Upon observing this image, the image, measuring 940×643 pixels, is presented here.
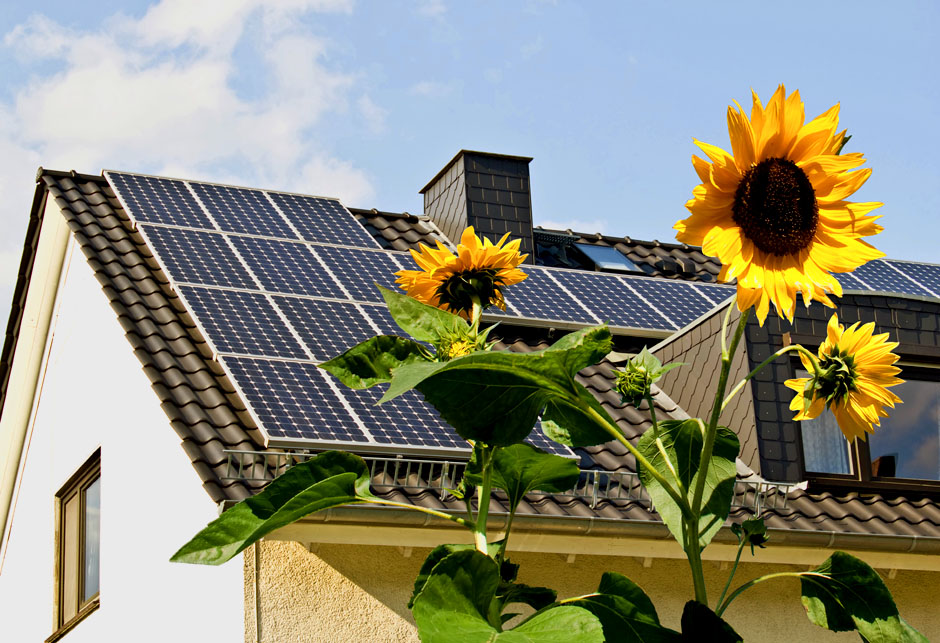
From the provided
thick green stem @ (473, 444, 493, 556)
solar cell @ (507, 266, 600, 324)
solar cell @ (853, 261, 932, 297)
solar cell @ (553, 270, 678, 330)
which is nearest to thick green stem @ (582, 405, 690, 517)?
thick green stem @ (473, 444, 493, 556)

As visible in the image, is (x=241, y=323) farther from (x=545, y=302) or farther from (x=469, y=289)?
(x=469, y=289)

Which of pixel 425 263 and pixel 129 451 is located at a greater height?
pixel 425 263

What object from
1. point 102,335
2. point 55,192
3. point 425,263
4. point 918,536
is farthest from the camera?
point 55,192

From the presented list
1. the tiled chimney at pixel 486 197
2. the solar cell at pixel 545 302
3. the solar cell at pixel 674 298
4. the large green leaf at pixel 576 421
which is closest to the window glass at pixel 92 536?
the solar cell at pixel 545 302

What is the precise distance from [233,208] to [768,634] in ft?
21.8

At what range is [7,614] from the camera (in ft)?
45.7

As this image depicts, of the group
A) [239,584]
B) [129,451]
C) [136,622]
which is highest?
[129,451]

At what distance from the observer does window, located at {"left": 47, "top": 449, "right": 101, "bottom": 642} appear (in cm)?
1089

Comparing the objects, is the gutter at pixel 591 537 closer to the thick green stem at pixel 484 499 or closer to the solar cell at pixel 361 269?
the solar cell at pixel 361 269

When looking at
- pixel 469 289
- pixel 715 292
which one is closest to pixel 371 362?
pixel 469 289

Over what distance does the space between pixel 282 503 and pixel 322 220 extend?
34.8 feet

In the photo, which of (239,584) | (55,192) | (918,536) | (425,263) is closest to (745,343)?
(918,536)

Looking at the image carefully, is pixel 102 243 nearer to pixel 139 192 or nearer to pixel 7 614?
pixel 139 192

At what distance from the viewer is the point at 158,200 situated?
12.0 m
